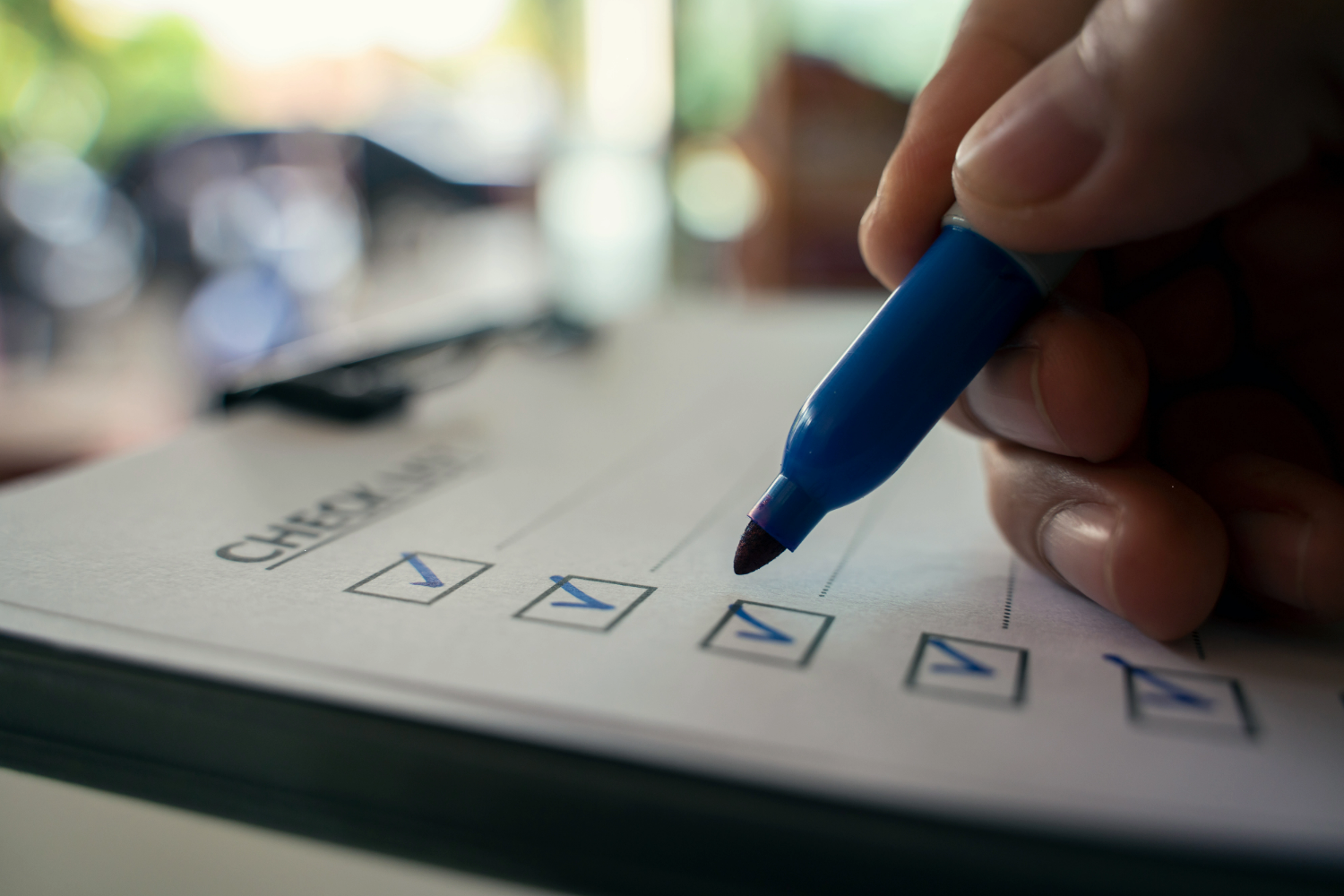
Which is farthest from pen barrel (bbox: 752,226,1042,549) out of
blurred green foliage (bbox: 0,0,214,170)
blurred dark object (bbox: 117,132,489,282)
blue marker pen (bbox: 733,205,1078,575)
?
blurred green foliage (bbox: 0,0,214,170)

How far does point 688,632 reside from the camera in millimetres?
208

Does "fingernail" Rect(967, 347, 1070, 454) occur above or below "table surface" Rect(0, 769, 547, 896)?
above

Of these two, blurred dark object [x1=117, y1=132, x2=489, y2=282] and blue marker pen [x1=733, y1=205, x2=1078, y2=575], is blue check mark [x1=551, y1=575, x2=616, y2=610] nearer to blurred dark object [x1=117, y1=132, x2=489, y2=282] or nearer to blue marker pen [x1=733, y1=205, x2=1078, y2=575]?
blue marker pen [x1=733, y1=205, x2=1078, y2=575]

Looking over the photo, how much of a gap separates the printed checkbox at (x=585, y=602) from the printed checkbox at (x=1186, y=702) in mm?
114

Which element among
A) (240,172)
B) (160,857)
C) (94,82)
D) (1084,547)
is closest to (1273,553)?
(1084,547)

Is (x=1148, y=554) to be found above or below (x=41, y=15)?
below

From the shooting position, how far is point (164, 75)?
9.68 ft

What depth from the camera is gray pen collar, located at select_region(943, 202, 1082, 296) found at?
0.24 meters

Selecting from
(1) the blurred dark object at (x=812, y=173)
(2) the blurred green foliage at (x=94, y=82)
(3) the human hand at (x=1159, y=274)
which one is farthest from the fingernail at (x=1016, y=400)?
(2) the blurred green foliage at (x=94, y=82)

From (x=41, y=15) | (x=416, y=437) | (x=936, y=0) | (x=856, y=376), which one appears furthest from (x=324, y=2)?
(x=856, y=376)

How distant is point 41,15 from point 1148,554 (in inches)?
140

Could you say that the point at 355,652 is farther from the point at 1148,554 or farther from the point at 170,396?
the point at 170,396

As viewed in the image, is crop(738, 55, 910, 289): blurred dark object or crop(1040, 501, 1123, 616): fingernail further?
crop(738, 55, 910, 289): blurred dark object

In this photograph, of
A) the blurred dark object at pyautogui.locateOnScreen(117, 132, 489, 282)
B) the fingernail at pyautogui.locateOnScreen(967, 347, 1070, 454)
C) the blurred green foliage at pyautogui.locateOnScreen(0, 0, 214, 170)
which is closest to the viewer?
the fingernail at pyautogui.locateOnScreen(967, 347, 1070, 454)
